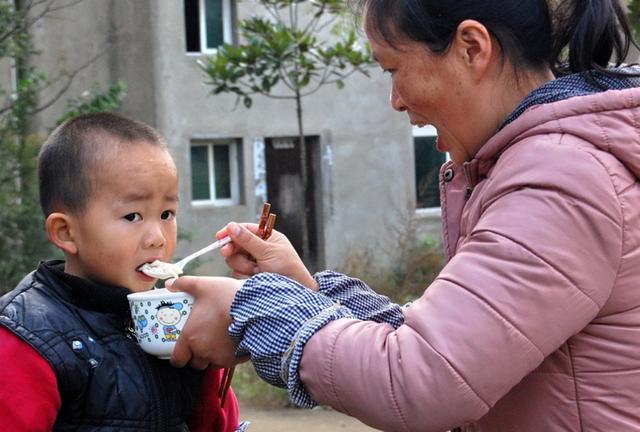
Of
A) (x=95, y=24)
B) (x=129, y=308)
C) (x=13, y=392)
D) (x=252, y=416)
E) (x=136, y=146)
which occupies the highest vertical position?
(x=95, y=24)

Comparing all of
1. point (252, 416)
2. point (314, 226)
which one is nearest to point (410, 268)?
point (314, 226)

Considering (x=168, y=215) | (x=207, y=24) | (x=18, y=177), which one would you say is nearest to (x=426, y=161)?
(x=207, y=24)

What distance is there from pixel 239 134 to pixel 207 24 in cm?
159

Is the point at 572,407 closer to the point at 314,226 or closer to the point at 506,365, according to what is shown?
the point at 506,365

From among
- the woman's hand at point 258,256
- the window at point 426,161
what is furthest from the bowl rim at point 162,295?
the window at point 426,161

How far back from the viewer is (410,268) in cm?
1147

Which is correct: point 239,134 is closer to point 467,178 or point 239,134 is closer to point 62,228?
point 62,228

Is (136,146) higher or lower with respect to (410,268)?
higher

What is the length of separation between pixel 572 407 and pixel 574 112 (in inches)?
18.7

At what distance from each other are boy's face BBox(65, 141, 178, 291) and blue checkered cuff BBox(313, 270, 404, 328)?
391 mm

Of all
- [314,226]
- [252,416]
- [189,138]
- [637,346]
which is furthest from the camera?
[314,226]

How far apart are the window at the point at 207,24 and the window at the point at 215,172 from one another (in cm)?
138

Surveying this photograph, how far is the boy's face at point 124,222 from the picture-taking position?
2098mm

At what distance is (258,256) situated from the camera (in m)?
1.89
